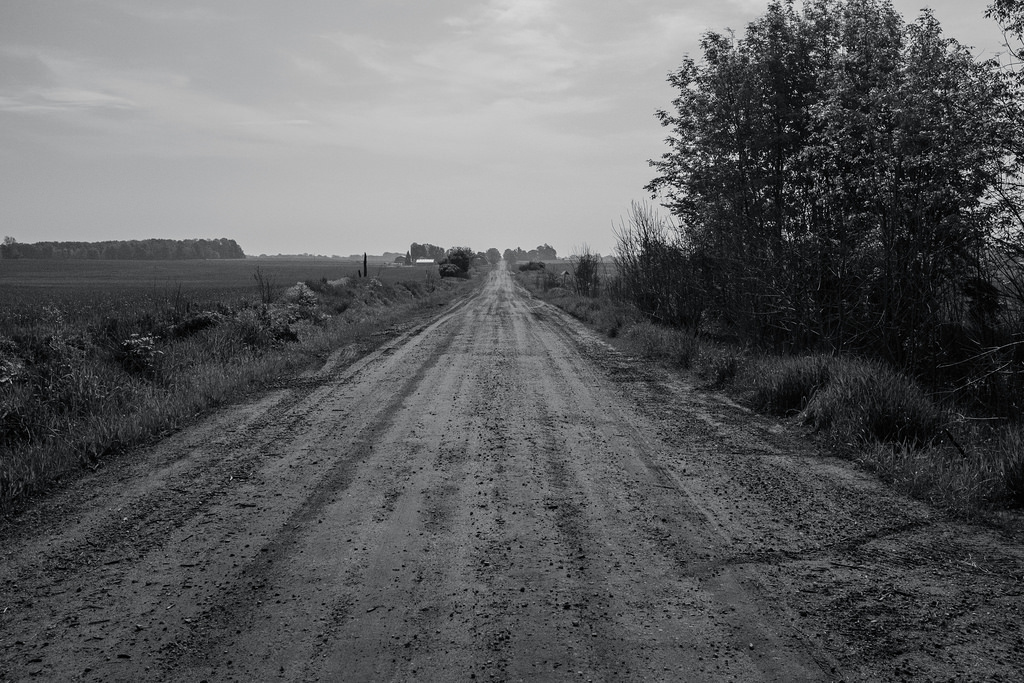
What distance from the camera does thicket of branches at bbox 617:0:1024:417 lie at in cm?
920

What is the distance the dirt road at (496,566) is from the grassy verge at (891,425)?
436 mm

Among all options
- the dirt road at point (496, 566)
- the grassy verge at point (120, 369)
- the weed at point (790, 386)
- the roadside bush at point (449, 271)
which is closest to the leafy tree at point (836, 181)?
the weed at point (790, 386)

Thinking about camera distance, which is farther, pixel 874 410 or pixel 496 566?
pixel 874 410

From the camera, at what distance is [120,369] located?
10.5 m

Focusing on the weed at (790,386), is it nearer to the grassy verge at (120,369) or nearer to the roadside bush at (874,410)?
the roadside bush at (874,410)

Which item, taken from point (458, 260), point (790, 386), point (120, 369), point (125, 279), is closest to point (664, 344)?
point (790, 386)

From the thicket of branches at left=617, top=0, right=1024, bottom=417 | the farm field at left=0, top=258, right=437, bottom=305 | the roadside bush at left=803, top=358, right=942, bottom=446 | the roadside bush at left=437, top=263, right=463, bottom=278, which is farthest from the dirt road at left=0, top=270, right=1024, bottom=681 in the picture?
the roadside bush at left=437, top=263, right=463, bottom=278

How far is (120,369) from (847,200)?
16.0m

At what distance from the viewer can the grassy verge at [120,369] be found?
6.83m

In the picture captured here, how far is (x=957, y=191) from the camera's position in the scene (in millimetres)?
10508

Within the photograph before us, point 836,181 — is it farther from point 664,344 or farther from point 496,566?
point 496,566

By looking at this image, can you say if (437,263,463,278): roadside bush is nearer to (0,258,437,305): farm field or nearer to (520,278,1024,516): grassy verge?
(0,258,437,305): farm field

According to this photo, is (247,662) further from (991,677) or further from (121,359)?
(121,359)

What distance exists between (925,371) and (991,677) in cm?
815
